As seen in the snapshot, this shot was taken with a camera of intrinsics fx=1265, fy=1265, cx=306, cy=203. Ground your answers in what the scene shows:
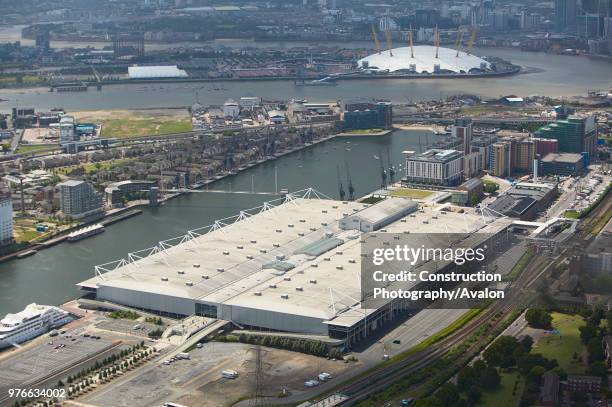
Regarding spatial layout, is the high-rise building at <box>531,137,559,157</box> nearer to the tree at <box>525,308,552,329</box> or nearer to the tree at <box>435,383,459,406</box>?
the tree at <box>525,308,552,329</box>

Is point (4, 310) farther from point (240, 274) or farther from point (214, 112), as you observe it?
point (214, 112)

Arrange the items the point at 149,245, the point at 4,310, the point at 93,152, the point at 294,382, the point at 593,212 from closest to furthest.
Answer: the point at 294,382, the point at 4,310, the point at 149,245, the point at 593,212, the point at 93,152

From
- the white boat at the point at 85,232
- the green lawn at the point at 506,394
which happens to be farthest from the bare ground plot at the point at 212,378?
the white boat at the point at 85,232

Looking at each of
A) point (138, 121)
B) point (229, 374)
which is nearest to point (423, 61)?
point (138, 121)

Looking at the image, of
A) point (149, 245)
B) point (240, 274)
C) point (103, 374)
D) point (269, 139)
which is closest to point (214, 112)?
point (269, 139)

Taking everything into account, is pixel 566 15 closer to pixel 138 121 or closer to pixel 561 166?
pixel 138 121

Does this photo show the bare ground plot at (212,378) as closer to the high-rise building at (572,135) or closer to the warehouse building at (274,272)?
the warehouse building at (274,272)

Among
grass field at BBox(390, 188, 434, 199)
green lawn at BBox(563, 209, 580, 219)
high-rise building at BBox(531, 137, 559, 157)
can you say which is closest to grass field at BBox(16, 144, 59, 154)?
grass field at BBox(390, 188, 434, 199)
